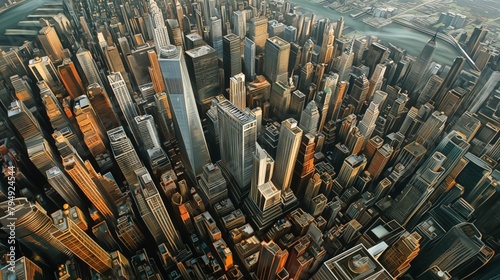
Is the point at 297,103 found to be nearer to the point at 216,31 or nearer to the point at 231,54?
the point at 231,54

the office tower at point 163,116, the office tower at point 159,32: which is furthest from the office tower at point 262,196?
the office tower at point 159,32

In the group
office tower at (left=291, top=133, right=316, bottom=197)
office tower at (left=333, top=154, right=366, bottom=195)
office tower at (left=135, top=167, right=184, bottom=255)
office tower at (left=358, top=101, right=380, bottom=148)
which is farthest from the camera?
office tower at (left=358, top=101, right=380, bottom=148)

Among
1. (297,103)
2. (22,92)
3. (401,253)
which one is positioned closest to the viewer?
(401,253)

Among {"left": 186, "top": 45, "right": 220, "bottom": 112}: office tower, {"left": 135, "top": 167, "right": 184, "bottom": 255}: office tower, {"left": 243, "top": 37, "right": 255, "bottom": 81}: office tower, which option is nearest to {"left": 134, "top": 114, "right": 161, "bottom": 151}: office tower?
{"left": 135, "top": 167, "right": 184, "bottom": 255}: office tower

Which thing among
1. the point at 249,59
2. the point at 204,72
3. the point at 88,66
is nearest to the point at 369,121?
the point at 249,59

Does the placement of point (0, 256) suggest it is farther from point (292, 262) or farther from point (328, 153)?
point (328, 153)

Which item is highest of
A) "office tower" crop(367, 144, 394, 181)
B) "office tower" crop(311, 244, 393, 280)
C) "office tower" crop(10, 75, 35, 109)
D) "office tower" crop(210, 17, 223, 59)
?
"office tower" crop(311, 244, 393, 280)

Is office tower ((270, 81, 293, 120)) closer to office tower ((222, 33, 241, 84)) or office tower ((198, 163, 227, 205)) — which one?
office tower ((222, 33, 241, 84))

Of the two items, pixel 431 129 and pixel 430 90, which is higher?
pixel 430 90
